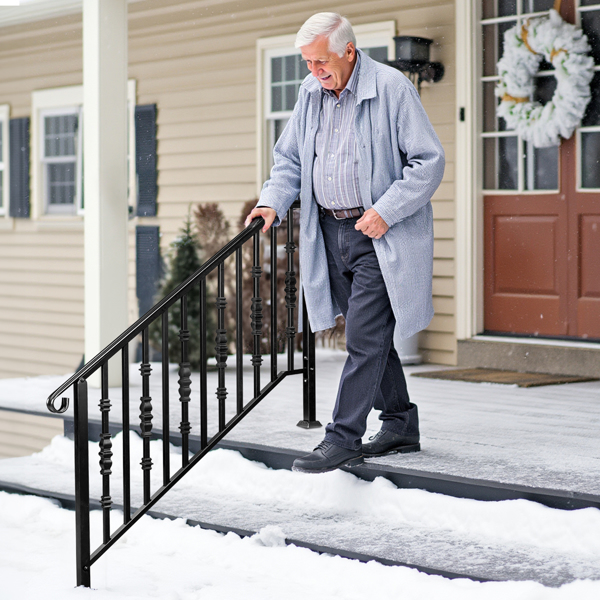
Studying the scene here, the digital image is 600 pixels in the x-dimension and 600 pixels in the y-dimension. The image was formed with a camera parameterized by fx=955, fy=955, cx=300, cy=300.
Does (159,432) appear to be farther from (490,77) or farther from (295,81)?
(295,81)

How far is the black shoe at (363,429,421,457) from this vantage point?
3.40m

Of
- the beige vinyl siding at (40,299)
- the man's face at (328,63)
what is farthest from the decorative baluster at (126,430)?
the beige vinyl siding at (40,299)

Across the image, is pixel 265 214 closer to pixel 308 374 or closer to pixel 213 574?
pixel 308 374

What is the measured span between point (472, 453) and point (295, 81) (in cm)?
413

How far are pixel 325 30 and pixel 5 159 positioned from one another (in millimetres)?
7055

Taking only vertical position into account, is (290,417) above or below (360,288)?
below

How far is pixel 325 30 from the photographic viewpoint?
9.87 ft

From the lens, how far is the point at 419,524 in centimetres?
316

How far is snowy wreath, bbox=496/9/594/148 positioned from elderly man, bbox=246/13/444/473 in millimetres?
2360

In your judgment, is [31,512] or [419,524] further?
[31,512]

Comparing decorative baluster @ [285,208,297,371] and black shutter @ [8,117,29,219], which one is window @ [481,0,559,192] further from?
black shutter @ [8,117,29,219]

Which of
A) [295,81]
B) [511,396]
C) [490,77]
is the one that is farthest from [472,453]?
[295,81]

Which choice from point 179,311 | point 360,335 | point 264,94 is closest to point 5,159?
point 264,94

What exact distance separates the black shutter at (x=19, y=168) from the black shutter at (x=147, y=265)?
5.26 feet
